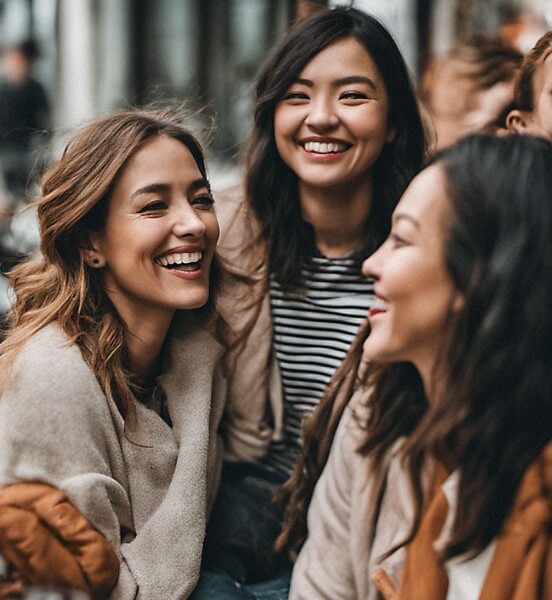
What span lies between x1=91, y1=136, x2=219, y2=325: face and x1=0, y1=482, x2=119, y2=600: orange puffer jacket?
0.60 meters

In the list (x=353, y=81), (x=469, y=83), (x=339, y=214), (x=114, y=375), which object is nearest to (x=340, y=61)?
(x=353, y=81)

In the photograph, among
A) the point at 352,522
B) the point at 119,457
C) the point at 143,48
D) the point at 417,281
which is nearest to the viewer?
the point at 417,281

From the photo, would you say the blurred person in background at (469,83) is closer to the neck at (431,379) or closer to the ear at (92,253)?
the ear at (92,253)

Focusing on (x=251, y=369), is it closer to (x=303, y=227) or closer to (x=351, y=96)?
(x=303, y=227)

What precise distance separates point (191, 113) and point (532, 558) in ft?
5.58

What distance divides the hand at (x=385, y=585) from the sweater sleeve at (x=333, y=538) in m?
0.13

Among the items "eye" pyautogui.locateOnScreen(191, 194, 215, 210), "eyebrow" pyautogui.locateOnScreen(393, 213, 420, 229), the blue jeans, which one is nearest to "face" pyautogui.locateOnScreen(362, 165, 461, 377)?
"eyebrow" pyautogui.locateOnScreen(393, 213, 420, 229)

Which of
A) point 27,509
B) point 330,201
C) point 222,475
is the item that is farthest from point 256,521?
point 330,201

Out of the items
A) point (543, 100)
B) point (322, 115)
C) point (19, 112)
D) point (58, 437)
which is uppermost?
point (543, 100)

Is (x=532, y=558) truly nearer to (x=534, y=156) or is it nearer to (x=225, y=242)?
(x=534, y=156)

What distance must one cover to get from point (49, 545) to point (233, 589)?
1.93 ft

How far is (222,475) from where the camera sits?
3049mm

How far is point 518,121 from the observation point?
2.76m

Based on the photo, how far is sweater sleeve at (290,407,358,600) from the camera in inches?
86.8
